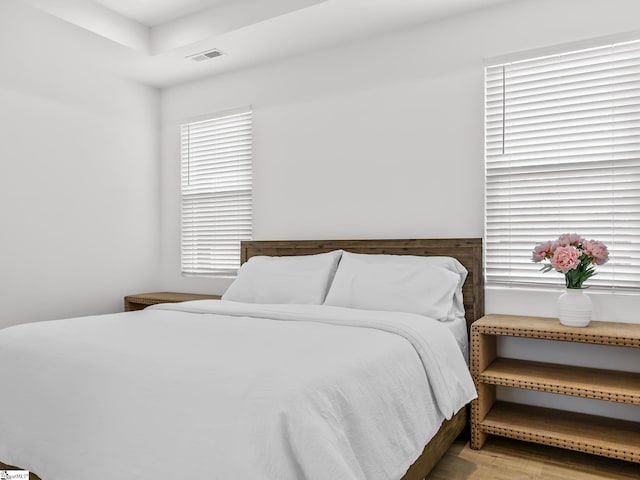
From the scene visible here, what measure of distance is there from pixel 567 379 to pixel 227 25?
10.2 feet

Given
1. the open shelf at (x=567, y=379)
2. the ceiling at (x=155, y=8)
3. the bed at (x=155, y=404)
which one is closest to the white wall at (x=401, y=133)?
the open shelf at (x=567, y=379)

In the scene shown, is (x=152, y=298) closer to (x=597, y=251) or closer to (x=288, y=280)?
(x=288, y=280)

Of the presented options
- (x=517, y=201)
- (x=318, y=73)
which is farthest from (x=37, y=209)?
(x=517, y=201)

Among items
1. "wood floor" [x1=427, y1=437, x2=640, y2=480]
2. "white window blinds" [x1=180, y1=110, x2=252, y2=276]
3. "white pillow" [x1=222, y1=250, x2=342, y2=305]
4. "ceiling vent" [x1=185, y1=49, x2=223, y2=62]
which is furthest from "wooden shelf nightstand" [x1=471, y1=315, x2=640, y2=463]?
"ceiling vent" [x1=185, y1=49, x2=223, y2=62]

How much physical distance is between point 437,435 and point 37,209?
326cm

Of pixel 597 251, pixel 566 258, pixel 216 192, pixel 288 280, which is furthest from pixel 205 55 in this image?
pixel 597 251

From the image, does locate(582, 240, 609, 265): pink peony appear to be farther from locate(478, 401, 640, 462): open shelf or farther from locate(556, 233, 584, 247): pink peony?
locate(478, 401, 640, 462): open shelf

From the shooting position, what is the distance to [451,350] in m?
2.41

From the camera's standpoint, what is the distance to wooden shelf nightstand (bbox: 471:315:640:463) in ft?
7.60

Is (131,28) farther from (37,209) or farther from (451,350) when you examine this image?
(451,350)

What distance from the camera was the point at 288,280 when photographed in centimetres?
327

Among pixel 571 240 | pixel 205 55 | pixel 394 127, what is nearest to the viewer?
pixel 571 240

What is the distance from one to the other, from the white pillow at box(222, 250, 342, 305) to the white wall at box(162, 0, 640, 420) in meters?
0.38

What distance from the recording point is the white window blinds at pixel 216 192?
420 cm
